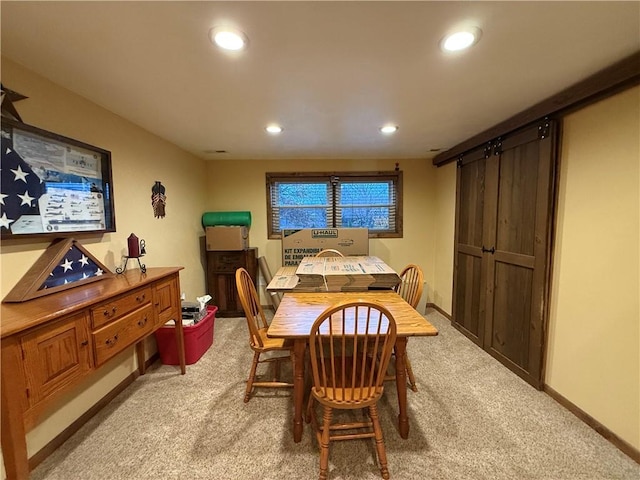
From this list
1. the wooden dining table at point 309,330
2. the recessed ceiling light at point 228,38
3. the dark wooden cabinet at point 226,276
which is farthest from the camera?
the dark wooden cabinet at point 226,276

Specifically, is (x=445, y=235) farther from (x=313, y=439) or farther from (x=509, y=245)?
(x=313, y=439)

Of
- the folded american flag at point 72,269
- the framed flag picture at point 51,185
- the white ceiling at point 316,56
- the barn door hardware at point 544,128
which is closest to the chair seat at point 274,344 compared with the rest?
the folded american flag at point 72,269

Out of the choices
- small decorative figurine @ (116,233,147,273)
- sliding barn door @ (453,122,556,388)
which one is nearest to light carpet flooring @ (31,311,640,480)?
sliding barn door @ (453,122,556,388)

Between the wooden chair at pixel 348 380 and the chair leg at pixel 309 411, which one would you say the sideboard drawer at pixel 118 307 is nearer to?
the wooden chair at pixel 348 380

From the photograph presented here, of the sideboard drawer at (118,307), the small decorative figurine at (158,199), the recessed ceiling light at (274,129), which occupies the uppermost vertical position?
the recessed ceiling light at (274,129)

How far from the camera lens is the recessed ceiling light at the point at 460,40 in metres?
1.25

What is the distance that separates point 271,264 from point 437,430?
9.83 ft

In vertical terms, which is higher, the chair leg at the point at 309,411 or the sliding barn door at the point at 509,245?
the sliding barn door at the point at 509,245

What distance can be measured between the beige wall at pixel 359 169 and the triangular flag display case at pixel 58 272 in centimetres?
233

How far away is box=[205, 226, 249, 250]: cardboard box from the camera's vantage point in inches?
143

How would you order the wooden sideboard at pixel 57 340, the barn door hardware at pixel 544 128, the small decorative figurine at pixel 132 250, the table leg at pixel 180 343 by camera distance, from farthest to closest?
the table leg at pixel 180 343
the small decorative figurine at pixel 132 250
the barn door hardware at pixel 544 128
the wooden sideboard at pixel 57 340

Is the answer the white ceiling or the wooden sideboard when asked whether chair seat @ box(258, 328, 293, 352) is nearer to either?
the wooden sideboard

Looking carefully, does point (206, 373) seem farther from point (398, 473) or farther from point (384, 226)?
point (384, 226)

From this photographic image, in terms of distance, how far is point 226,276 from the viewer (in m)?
3.74
